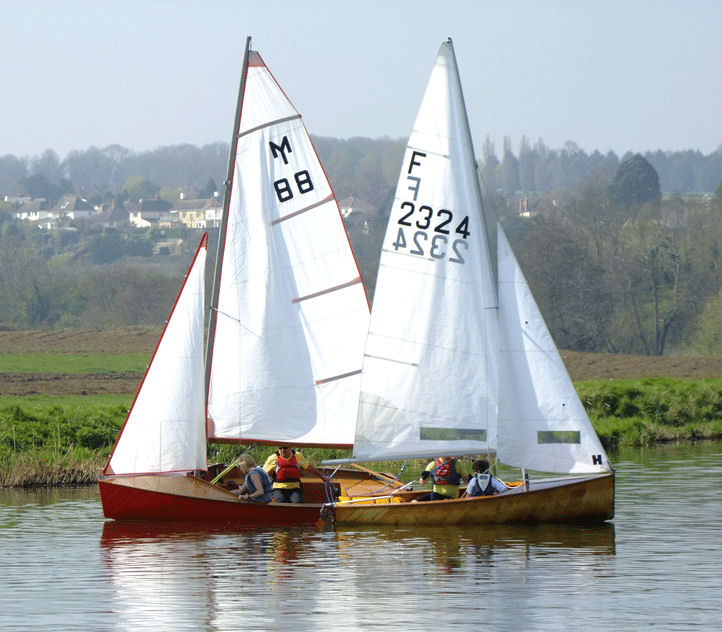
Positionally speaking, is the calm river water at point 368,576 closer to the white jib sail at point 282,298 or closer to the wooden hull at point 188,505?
the wooden hull at point 188,505

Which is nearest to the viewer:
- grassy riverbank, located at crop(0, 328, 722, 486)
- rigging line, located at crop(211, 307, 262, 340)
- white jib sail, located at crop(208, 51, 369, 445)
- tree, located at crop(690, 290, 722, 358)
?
white jib sail, located at crop(208, 51, 369, 445)

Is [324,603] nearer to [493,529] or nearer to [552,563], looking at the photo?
[552,563]

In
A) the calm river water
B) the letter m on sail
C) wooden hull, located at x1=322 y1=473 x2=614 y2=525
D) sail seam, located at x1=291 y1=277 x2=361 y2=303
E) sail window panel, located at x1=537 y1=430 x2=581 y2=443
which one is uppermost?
the letter m on sail

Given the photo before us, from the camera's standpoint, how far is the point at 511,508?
1090 inches

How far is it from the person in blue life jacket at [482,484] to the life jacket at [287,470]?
3.28 m

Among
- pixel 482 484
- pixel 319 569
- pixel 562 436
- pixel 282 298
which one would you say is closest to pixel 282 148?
pixel 282 298

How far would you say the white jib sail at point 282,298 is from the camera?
30.1 m

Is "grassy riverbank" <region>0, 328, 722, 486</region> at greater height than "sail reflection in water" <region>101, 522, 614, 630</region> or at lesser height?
greater

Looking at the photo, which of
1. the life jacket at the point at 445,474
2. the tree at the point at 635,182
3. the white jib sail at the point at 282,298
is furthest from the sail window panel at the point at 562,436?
the tree at the point at 635,182

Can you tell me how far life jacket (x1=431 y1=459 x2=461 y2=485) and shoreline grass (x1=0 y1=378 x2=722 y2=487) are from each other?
6283 millimetres

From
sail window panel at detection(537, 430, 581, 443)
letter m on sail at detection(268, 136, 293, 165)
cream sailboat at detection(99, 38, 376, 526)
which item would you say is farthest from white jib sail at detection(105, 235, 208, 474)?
sail window panel at detection(537, 430, 581, 443)

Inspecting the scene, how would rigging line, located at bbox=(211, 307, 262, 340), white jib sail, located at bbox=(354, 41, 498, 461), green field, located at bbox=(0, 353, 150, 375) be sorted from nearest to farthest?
white jib sail, located at bbox=(354, 41, 498, 461) → rigging line, located at bbox=(211, 307, 262, 340) → green field, located at bbox=(0, 353, 150, 375)

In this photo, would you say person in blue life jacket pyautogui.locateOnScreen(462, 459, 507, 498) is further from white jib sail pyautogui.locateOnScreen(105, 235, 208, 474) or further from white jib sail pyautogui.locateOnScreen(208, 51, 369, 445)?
white jib sail pyautogui.locateOnScreen(105, 235, 208, 474)

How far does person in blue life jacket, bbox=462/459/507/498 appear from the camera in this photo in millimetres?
27859
